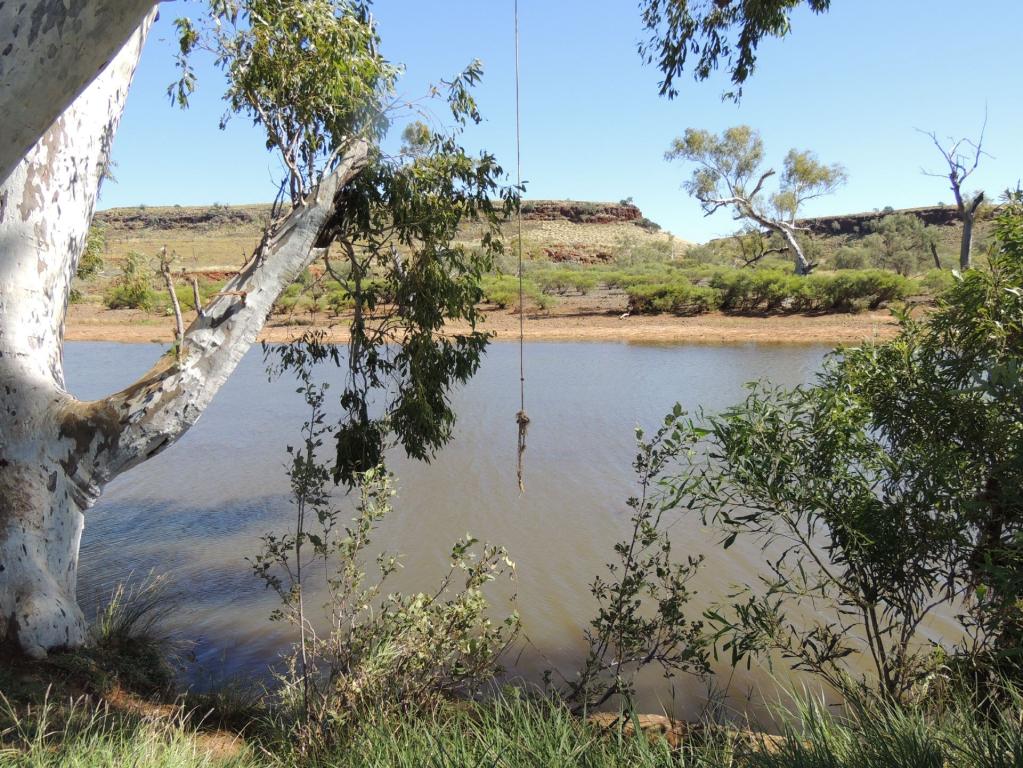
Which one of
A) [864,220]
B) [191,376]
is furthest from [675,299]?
[864,220]

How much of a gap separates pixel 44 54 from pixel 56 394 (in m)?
2.56

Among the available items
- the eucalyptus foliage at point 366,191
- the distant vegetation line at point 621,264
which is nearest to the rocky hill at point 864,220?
the distant vegetation line at point 621,264

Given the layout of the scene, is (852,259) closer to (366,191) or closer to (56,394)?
(366,191)

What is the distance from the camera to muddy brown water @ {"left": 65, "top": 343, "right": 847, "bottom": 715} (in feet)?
16.6

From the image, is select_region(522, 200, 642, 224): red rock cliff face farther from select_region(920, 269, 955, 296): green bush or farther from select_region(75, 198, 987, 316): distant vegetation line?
select_region(920, 269, 955, 296): green bush

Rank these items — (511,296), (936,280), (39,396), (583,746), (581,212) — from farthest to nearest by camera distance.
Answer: (581,212), (511,296), (936,280), (39,396), (583,746)

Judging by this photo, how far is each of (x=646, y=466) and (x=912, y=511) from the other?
99cm

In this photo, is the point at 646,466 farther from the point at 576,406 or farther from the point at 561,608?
the point at 576,406

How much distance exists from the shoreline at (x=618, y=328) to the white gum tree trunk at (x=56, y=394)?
45.2 ft

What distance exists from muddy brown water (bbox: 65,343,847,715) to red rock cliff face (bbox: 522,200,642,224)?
171 ft

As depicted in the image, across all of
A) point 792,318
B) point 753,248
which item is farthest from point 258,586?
point 753,248

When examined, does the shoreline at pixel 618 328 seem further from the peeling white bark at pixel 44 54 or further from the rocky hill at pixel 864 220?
the rocky hill at pixel 864 220

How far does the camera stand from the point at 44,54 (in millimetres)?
1631

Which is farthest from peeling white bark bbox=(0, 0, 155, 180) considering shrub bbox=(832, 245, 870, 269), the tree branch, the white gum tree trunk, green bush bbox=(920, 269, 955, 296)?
shrub bbox=(832, 245, 870, 269)
